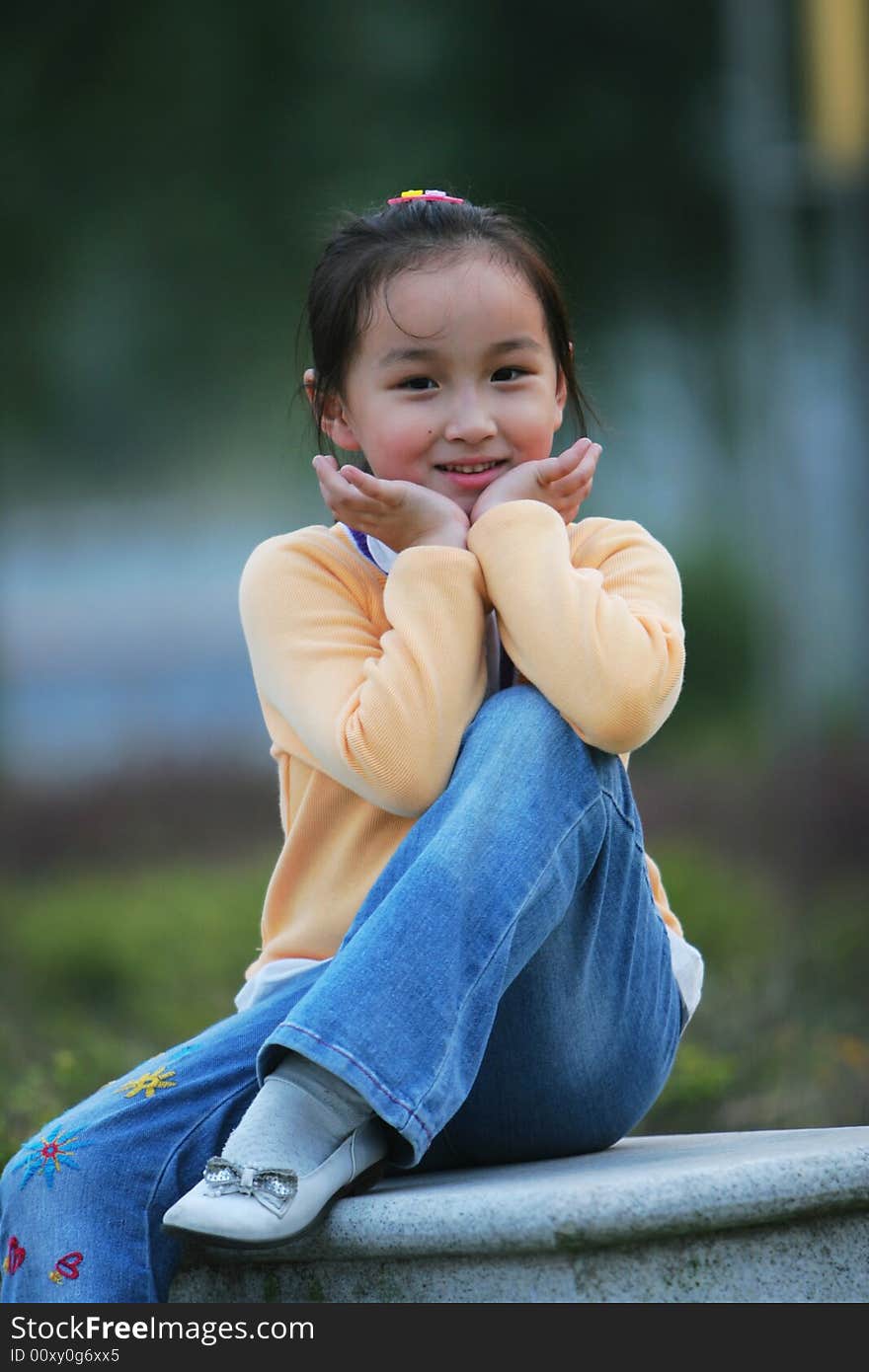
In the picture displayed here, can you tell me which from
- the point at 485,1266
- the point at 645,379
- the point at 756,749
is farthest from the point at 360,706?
the point at 645,379

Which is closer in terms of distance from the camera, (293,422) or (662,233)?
(662,233)

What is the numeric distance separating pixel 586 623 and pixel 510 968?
459mm

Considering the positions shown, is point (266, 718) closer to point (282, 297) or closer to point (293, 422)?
point (282, 297)

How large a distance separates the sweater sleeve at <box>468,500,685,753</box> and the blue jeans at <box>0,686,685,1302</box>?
48mm

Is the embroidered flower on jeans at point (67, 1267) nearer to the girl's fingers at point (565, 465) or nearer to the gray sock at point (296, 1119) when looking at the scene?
the gray sock at point (296, 1119)

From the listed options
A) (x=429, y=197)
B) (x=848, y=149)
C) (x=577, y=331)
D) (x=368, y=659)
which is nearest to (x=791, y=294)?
(x=848, y=149)

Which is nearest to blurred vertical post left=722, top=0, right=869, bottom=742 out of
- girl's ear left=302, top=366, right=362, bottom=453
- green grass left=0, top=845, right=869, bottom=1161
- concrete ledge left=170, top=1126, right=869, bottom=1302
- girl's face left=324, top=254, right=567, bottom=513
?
green grass left=0, top=845, right=869, bottom=1161

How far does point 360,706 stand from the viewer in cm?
230

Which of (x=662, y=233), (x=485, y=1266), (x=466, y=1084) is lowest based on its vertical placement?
(x=662, y=233)

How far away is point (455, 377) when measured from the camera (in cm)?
251

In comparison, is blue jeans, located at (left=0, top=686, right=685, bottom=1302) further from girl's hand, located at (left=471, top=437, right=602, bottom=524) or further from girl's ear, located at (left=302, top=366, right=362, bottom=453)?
girl's ear, located at (left=302, top=366, right=362, bottom=453)

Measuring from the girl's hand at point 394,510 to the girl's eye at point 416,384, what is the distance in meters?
0.15

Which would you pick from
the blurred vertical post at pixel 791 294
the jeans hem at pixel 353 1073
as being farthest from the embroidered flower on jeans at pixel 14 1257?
the blurred vertical post at pixel 791 294

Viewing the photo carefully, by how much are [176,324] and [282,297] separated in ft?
2.74
